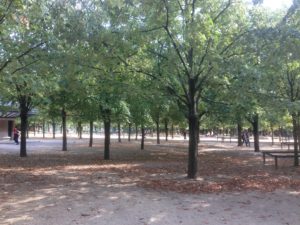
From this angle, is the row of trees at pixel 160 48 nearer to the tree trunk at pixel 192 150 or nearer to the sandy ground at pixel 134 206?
the tree trunk at pixel 192 150

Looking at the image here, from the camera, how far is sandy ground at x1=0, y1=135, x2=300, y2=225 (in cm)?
721

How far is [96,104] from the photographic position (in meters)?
19.7

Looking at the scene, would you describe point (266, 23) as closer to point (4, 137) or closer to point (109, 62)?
point (109, 62)

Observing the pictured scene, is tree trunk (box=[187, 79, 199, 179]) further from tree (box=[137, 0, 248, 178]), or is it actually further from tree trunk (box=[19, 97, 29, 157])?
tree trunk (box=[19, 97, 29, 157])

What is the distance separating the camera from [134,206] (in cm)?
834

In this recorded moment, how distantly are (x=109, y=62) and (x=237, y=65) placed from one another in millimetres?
3823

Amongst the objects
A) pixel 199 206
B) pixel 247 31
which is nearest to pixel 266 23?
pixel 247 31

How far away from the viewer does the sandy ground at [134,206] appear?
7211mm

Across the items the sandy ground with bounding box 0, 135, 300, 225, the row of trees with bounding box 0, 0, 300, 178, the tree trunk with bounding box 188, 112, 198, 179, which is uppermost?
the row of trees with bounding box 0, 0, 300, 178

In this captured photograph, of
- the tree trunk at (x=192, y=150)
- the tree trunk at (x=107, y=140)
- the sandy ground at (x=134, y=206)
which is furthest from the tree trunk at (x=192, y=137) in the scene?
the tree trunk at (x=107, y=140)

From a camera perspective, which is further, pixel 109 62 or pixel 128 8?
pixel 109 62

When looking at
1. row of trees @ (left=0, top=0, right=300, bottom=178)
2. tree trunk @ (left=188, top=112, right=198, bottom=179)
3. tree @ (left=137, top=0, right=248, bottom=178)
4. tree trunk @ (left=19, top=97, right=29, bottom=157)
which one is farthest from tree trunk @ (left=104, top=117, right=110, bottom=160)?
tree trunk @ (left=188, top=112, right=198, bottom=179)

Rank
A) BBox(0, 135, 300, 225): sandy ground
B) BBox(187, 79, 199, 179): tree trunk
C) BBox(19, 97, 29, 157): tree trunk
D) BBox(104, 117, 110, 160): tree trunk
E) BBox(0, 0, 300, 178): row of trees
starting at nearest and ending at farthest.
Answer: BBox(0, 135, 300, 225): sandy ground, BBox(0, 0, 300, 178): row of trees, BBox(187, 79, 199, 179): tree trunk, BBox(104, 117, 110, 160): tree trunk, BBox(19, 97, 29, 157): tree trunk

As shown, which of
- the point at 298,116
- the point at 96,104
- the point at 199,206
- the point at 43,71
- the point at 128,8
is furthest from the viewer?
the point at 96,104
